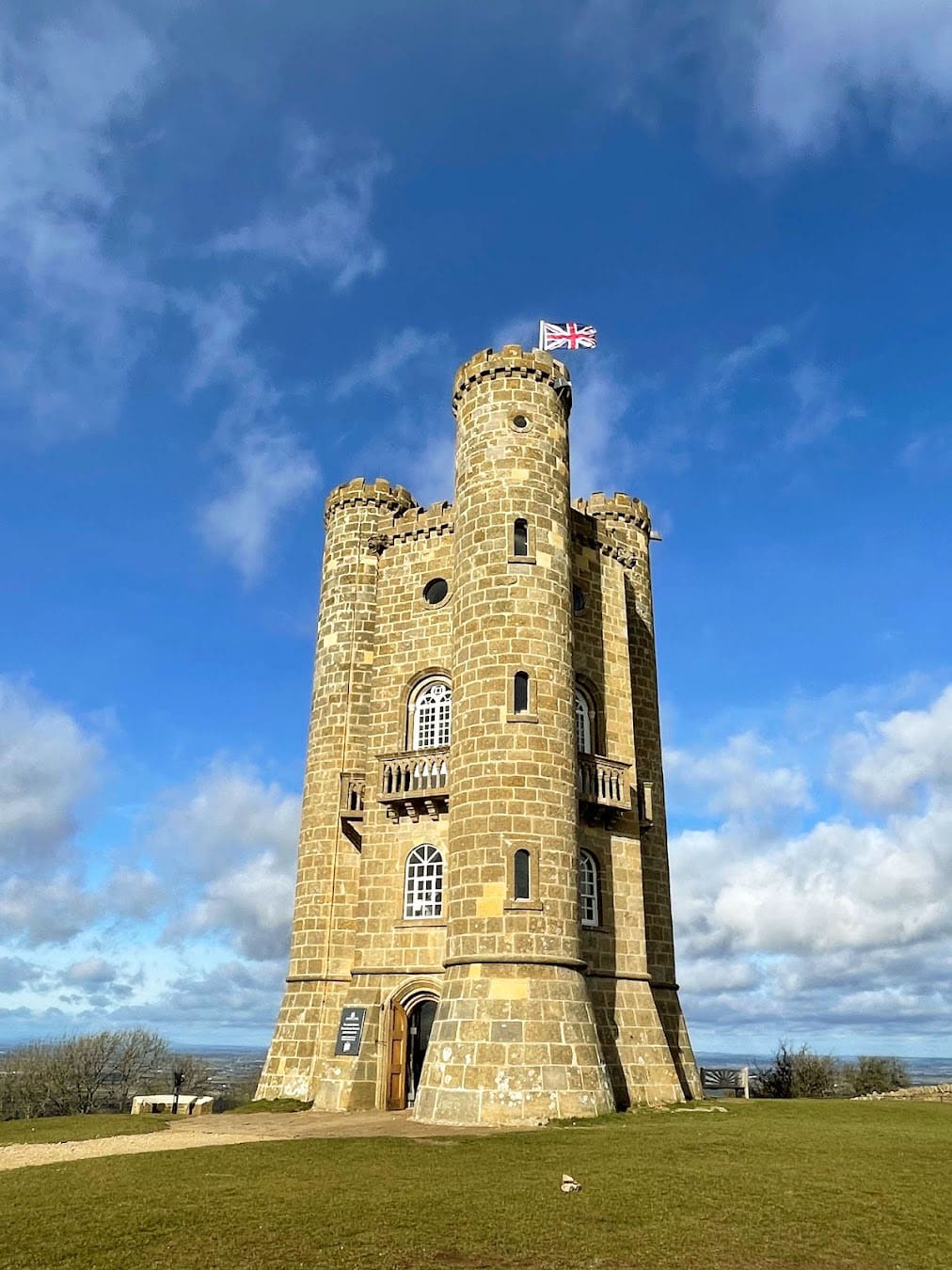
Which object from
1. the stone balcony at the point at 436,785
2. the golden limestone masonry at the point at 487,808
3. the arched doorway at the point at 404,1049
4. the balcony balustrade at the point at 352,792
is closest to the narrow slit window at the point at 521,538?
the golden limestone masonry at the point at 487,808

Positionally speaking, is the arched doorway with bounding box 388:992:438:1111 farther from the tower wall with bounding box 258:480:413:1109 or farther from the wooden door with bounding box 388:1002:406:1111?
the tower wall with bounding box 258:480:413:1109

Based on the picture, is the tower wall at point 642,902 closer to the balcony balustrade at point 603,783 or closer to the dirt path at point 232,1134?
the balcony balustrade at point 603,783

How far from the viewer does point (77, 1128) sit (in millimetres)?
23406

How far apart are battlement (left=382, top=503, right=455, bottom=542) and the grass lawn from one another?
1964cm

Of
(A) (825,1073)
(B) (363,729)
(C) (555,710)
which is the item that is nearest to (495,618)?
(C) (555,710)

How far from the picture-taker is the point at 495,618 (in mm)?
26656

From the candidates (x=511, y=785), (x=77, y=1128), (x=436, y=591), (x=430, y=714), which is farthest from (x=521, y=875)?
(x=77, y=1128)

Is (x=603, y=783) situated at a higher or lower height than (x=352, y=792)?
lower

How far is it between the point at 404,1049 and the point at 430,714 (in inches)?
391

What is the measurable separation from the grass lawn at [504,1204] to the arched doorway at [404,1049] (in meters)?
8.98

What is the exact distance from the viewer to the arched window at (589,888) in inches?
1097

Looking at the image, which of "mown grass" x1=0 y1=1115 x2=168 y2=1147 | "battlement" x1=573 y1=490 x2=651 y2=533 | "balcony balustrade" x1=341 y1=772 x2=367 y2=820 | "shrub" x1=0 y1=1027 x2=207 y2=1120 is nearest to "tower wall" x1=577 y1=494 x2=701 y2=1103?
"battlement" x1=573 y1=490 x2=651 y2=533

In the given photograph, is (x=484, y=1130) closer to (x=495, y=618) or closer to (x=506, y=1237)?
(x=506, y=1237)

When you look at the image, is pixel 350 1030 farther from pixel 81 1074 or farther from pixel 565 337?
pixel 81 1074
